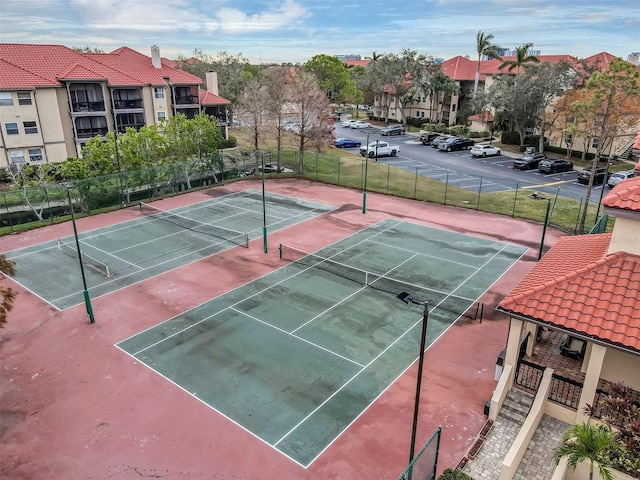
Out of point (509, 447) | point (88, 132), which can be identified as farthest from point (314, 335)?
point (88, 132)

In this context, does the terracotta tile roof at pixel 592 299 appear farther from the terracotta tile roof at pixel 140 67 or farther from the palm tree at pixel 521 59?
the palm tree at pixel 521 59

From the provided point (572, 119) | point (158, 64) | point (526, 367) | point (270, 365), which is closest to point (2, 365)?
point (270, 365)

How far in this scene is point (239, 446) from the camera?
492 inches

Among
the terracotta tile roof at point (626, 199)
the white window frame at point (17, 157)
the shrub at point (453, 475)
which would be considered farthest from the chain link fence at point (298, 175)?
the shrub at point (453, 475)

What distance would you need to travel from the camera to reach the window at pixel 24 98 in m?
40.3

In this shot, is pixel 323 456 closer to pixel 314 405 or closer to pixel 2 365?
pixel 314 405

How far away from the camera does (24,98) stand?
40.6m

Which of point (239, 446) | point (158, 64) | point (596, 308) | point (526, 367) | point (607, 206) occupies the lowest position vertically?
point (239, 446)

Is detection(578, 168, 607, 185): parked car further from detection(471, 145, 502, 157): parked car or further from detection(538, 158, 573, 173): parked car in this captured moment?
detection(471, 145, 502, 157): parked car

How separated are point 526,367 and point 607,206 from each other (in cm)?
553

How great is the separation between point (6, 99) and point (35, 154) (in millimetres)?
5108

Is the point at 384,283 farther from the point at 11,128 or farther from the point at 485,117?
the point at 485,117

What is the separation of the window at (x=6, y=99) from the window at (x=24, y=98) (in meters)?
0.70

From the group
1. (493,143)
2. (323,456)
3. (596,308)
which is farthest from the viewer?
(493,143)
